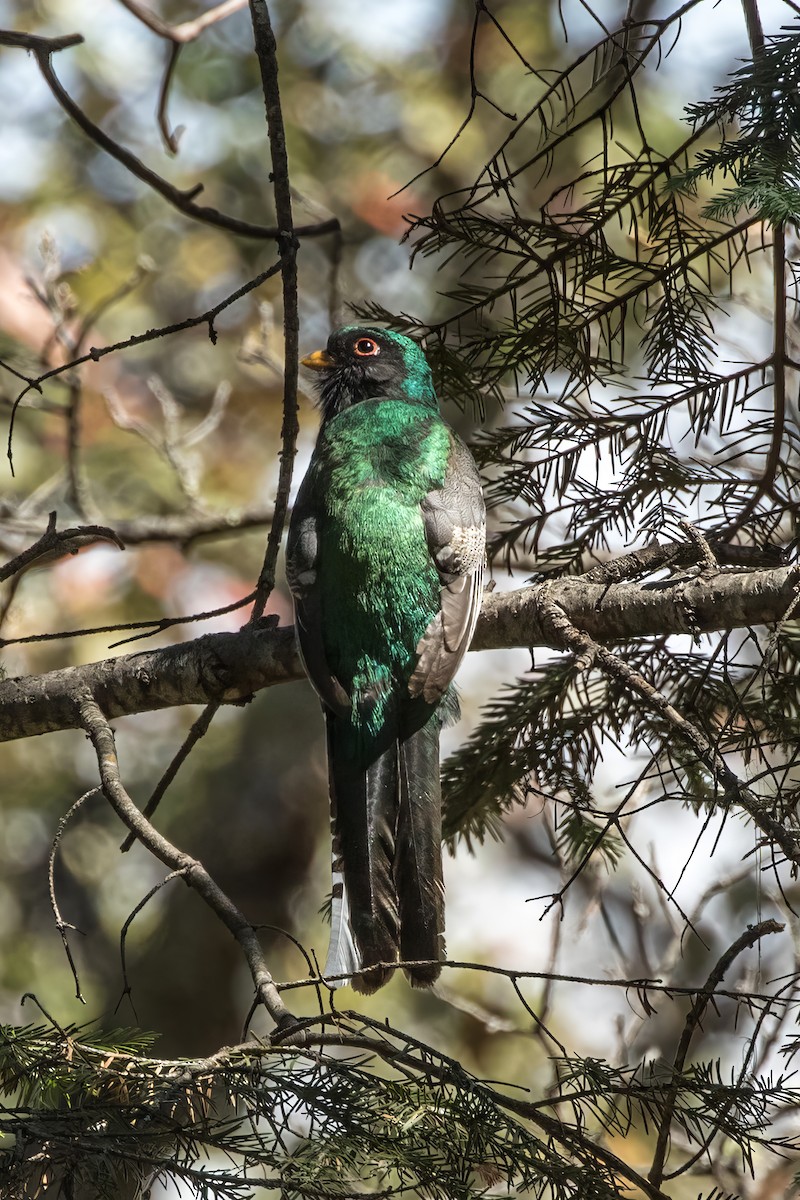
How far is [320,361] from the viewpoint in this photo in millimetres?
4637

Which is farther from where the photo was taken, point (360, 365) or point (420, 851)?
point (360, 365)

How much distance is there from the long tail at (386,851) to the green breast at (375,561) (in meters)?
0.12

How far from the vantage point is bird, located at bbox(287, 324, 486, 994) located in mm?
3213

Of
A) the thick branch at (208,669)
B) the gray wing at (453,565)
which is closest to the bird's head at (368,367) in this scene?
the gray wing at (453,565)

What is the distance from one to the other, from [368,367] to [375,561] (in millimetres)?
1209

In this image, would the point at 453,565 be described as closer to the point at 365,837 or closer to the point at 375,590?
the point at 375,590

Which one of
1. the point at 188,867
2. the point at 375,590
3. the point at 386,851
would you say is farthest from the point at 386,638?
the point at 188,867

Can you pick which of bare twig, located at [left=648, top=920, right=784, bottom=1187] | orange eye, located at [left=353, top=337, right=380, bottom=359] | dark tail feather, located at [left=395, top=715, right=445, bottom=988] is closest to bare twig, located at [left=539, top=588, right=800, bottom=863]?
bare twig, located at [left=648, top=920, right=784, bottom=1187]

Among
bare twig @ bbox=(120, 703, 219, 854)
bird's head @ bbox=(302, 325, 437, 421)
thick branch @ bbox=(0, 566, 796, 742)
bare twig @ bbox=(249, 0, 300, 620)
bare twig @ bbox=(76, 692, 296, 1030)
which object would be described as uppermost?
bird's head @ bbox=(302, 325, 437, 421)

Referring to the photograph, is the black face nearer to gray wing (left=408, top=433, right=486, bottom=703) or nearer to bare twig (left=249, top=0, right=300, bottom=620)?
gray wing (left=408, top=433, right=486, bottom=703)

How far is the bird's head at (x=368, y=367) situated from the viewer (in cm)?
459

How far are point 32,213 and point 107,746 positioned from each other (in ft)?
17.5

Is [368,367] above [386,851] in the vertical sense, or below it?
above

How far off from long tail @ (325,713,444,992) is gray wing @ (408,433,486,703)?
6.3 inches
